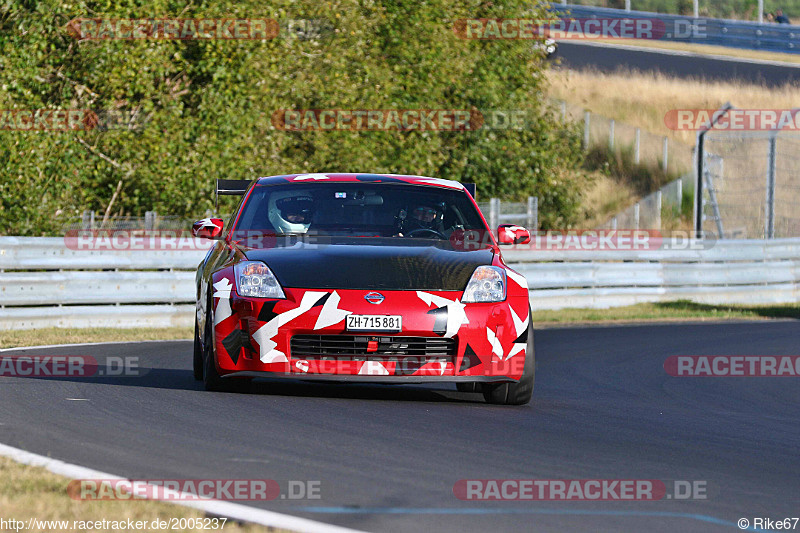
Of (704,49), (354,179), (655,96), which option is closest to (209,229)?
(354,179)

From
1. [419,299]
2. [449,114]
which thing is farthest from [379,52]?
[419,299]

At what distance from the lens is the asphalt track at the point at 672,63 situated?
47750mm

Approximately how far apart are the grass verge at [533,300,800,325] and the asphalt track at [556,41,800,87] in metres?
28.3

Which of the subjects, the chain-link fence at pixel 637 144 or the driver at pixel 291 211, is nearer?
the driver at pixel 291 211

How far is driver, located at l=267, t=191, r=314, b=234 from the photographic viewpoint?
9016 mm

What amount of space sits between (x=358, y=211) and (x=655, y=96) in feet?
136

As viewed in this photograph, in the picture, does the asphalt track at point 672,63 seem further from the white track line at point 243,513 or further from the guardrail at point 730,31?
the white track line at point 243,513

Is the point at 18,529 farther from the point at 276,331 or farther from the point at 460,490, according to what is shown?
the point at 276,331

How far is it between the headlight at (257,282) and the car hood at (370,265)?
0.14ft

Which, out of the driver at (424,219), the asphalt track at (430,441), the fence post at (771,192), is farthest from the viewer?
the fence post at (771,192)

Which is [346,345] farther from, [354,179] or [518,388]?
[354,179]

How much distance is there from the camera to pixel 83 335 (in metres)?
13.9

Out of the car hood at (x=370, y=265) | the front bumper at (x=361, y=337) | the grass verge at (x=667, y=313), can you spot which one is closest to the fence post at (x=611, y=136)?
the grass verge at (x=667, y=313)

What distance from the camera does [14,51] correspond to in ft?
75.1
